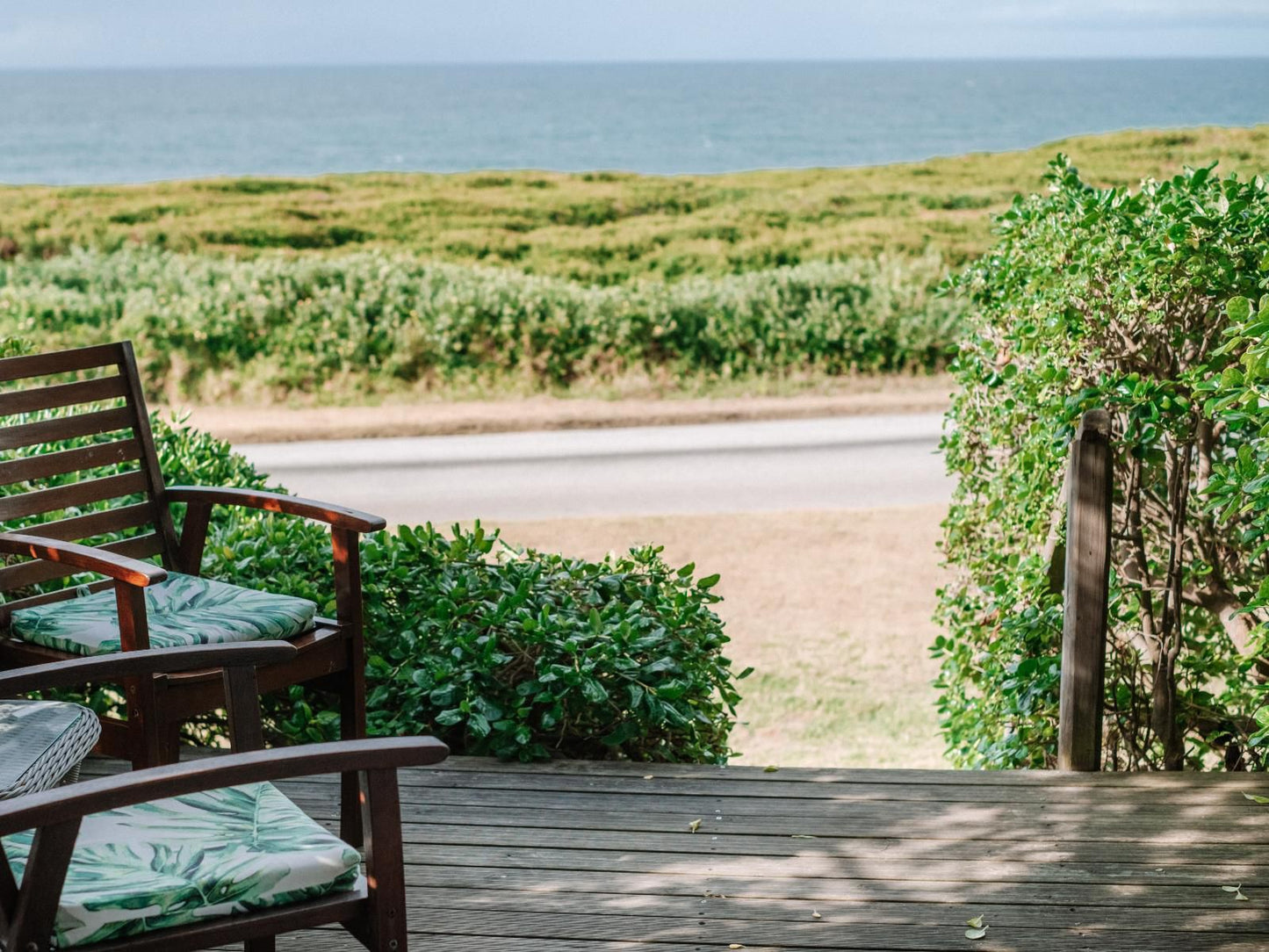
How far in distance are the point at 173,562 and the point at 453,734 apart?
849mm

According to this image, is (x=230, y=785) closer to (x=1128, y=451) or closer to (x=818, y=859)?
(x=818, y=859)

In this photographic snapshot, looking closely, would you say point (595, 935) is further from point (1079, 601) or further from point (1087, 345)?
point (1087, 345)

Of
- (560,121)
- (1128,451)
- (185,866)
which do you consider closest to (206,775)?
(185,866)

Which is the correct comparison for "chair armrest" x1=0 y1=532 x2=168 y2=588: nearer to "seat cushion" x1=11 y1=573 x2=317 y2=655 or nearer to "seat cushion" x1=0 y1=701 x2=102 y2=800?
"seat cushion" x1=11 y1=573 x2=317 y2=655

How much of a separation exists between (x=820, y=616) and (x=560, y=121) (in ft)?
232

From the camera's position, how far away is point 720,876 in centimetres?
257

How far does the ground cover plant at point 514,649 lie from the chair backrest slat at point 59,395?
57 centimetres

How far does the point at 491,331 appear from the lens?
13.3m

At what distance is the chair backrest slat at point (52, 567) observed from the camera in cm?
286

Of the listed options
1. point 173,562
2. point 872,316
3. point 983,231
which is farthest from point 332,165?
point 173,562

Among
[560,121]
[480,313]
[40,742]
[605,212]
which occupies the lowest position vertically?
[40,742]

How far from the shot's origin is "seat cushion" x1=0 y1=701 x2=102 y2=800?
1.85 meters

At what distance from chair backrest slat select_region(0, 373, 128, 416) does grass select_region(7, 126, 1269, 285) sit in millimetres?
15566

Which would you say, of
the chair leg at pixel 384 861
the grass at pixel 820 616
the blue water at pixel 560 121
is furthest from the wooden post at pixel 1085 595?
the blue water at pixel 560 121
